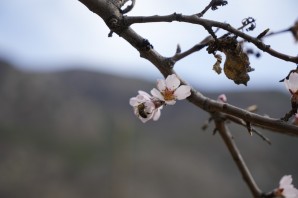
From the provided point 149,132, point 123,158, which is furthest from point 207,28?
point 149,132

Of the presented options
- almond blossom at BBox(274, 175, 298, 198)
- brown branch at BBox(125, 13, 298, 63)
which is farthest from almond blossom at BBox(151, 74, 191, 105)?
almond blossom at BBox(274, 175, 298, 198)

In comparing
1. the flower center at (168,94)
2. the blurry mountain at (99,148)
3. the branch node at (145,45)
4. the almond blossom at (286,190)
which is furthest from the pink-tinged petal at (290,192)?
the blurry mountain at (99,148)

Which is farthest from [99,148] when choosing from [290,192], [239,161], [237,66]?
[237,66]

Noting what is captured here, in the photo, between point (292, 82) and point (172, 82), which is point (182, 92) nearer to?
point (172, 82)

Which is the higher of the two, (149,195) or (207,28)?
(149,195)

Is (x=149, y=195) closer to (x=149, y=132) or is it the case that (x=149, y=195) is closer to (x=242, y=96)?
(x=149, y=132)

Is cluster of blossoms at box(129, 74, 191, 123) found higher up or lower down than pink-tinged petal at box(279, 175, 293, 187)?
higher up

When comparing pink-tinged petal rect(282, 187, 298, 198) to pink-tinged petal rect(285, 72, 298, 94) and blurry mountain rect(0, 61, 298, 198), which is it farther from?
blurry mountain rect(0, 61, 298, 198)
